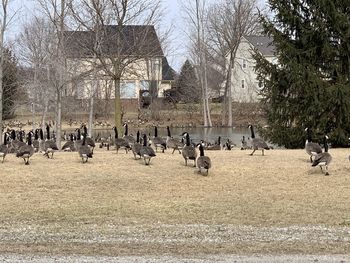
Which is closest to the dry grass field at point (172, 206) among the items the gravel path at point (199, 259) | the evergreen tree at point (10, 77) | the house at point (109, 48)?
the gravel path at point (199, 259)

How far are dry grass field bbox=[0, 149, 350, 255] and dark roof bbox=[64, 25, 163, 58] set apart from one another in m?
9.36

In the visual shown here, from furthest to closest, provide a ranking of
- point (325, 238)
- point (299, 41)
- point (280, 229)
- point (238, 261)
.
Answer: point (299, 41) < point (280, 229) < point (325, 238) < point (238, 261)

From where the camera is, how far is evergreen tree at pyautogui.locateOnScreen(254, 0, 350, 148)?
31.9 meters

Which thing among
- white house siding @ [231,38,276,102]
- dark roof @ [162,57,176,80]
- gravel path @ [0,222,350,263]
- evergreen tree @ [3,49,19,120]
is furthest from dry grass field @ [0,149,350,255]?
dark roof @ [162,57,176,80]

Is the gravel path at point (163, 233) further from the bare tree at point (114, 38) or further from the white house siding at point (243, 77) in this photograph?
the white house siding at point (243, 77)

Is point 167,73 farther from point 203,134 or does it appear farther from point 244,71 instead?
point 203,134

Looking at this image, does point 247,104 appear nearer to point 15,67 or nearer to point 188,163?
point 15,67

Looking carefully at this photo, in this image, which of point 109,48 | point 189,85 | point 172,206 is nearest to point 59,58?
point 109,48

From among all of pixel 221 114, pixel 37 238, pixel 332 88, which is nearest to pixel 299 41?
pixel 332 88

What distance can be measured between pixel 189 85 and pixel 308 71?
49.2 meters

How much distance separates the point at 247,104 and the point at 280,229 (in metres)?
66.0

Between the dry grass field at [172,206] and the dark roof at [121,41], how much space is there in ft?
30.7

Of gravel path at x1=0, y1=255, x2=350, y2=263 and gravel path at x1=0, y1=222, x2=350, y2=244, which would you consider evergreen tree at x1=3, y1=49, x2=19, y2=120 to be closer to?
gravel path at x1=0, y1=222, x2=350, y2=244

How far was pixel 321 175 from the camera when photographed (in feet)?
61.8
